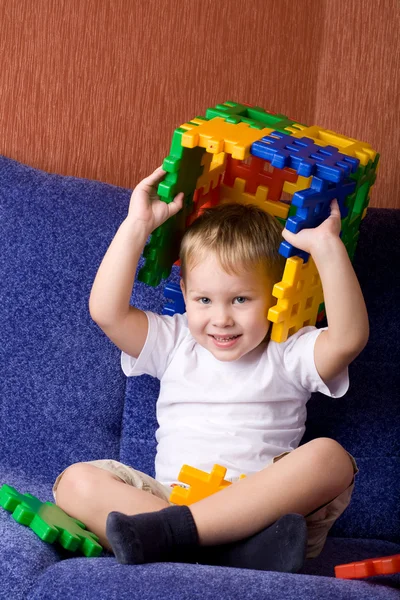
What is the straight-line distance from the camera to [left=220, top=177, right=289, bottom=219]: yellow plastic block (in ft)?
5.74

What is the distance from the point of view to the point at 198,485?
1.48 meters

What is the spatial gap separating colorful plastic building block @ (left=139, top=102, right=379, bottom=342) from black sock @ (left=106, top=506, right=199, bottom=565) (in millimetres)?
395

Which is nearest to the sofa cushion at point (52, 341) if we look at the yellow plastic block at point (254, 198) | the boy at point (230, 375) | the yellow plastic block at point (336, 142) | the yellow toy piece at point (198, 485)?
the boy at point (230, 375)

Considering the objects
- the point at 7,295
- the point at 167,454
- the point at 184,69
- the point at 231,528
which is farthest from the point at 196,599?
the point at 184,69

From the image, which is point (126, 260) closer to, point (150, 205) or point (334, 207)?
point (150, 205)

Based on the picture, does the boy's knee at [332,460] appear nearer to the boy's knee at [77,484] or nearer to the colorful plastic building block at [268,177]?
the colorful plastic building block at [268,177]

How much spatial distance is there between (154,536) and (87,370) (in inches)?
22.3

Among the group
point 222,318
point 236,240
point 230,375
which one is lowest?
point 230,375

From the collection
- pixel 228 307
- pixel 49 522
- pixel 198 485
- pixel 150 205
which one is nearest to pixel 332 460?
pixel 198 485

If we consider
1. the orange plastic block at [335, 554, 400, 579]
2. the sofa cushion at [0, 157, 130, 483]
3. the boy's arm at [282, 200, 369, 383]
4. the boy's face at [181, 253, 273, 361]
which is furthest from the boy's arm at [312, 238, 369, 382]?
the sofa cushion at [0, 157, 130, 483]

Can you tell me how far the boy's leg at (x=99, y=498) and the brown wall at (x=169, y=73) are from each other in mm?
838

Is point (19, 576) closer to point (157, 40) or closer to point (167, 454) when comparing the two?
point (167, 454)

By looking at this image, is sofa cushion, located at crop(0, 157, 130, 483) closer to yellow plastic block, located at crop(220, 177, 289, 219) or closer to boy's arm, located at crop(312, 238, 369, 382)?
yellow plastic block, located at crop(220, 177, 289, 219)

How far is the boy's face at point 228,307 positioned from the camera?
5.14ft
